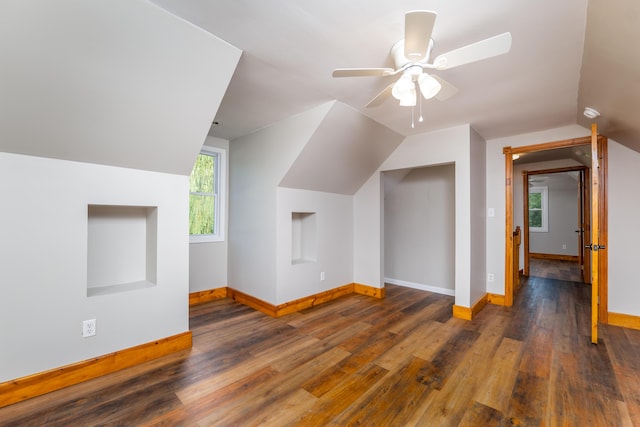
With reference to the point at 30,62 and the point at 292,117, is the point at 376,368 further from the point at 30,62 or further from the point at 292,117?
the point at 30,62

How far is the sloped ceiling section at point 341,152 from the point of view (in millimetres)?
2998

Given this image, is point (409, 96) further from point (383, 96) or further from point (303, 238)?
point (303, 238)

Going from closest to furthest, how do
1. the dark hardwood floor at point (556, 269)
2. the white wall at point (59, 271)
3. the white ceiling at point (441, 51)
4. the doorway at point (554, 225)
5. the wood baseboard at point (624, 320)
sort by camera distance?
the white ceiling at point (441, 51)
the white wall at point (59, 271)
the wood baseboard at point (624, 320)
the dark hardwood floor at point (556, 269)
the doorway at point (554, 225)

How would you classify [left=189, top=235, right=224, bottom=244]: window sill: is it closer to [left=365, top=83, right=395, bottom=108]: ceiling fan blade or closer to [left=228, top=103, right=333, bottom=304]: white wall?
[left=228, top=103, right=333, bottom=304]: white wall

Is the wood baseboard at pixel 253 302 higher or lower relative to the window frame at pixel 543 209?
lower

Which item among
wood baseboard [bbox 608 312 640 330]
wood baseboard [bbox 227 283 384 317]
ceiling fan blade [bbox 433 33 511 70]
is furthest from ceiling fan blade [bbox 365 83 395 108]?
wood baseboard [bbox 608 312 640 330]

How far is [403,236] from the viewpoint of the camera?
4.81 metres

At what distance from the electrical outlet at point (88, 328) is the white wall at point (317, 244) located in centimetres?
173

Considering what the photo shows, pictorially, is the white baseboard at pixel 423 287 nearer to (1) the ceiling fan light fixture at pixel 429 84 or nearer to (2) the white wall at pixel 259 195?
(2) the white wall at pixel 259 195

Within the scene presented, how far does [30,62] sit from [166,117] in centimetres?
70

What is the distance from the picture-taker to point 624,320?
9.82ft

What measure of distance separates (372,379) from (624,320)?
3.12 meters

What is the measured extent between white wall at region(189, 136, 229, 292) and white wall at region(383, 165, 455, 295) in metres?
2.70

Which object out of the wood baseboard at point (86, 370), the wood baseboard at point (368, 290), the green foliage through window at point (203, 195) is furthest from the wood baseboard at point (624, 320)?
the green foliage through window at point (203, 195)
